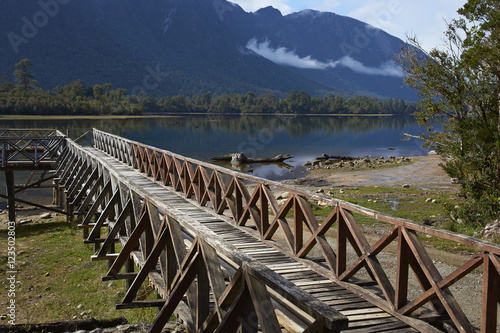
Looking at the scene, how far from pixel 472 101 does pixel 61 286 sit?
1313 centimetres

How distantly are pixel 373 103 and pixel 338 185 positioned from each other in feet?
561

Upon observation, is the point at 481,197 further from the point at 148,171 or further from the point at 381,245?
the point at 148,171

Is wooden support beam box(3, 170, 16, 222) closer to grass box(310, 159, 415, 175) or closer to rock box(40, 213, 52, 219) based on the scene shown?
rock box(40, 213, 52, 219)

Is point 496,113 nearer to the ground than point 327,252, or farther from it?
farther from it

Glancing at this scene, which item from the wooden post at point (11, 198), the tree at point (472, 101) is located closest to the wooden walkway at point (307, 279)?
the tree at point (472, 101)

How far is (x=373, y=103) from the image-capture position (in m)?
193

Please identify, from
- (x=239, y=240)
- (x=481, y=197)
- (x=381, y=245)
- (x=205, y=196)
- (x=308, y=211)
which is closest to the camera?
(x=381, y=245)

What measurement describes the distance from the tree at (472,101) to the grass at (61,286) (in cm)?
1021

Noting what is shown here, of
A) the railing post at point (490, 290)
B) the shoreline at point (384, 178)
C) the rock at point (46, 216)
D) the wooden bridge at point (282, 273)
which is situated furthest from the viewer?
the shoreline at point (384, 178)

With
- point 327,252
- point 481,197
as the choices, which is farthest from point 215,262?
point 481,197

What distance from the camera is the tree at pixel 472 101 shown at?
13.8 metres

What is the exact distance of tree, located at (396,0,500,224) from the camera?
13.8m

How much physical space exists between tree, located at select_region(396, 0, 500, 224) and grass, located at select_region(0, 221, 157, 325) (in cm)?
1021

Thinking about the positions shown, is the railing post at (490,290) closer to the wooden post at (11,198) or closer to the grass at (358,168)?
the wooden post at (11,198)
